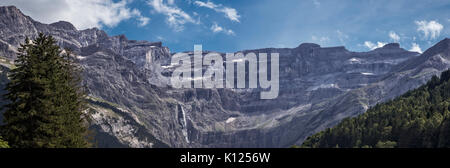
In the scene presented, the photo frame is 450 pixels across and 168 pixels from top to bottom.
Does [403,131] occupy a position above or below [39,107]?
below

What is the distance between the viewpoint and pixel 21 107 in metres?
56.4

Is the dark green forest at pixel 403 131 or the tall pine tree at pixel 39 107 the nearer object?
the tall pine tree at pixel 39 107

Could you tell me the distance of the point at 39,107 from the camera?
57.9 meters

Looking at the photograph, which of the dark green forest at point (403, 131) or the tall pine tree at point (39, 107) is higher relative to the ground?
the tall pine tree at point (39, 107)

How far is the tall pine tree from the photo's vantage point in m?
56.0

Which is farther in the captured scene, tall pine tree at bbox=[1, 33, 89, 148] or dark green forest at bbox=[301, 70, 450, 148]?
dark green forest at bbox=[301, 70, 450, 148]

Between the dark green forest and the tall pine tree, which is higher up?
the tall pine tree

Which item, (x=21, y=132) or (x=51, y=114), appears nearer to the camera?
(x=21, y=132)

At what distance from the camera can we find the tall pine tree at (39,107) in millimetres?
55969

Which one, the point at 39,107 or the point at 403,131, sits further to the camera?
the point at 403,131
